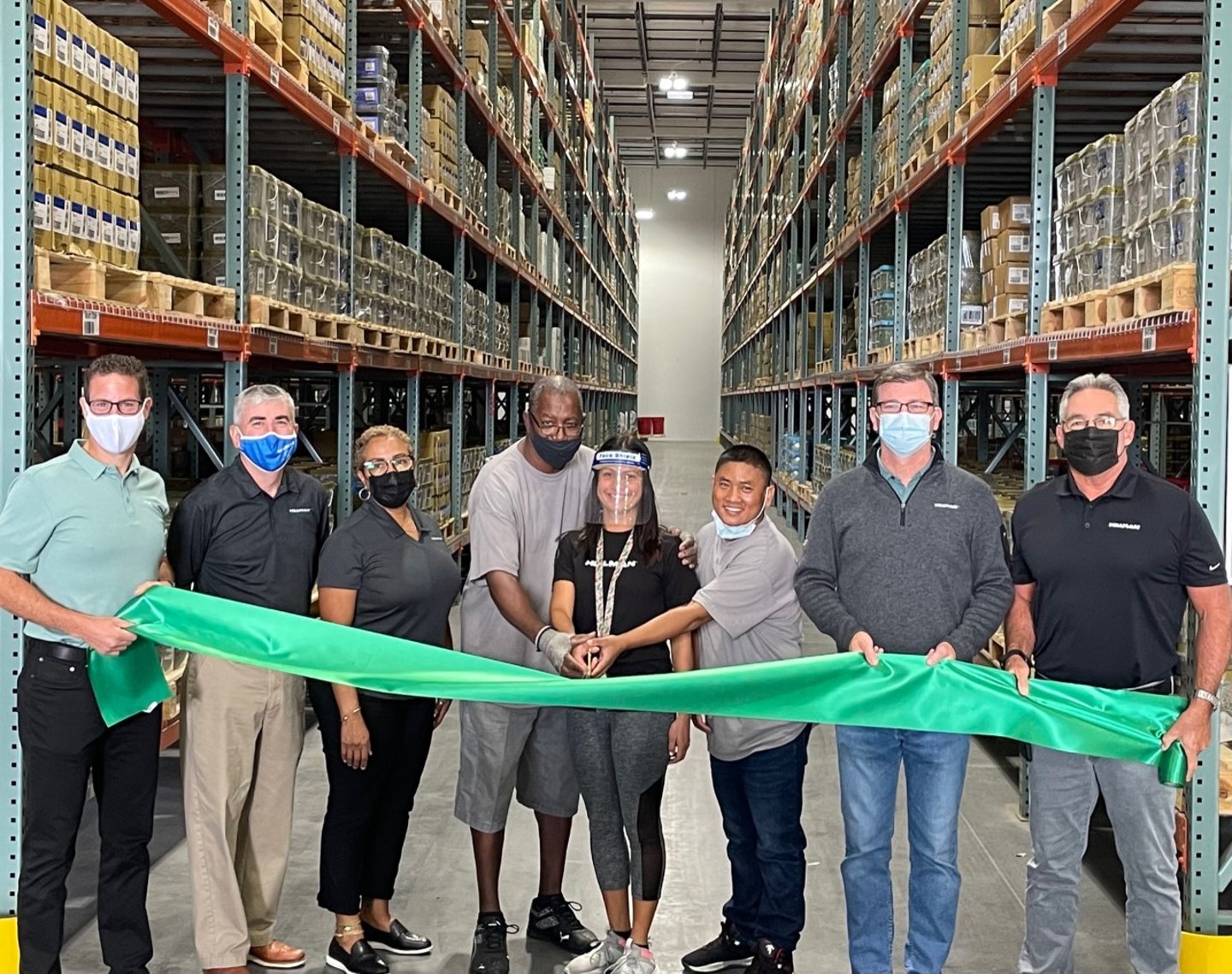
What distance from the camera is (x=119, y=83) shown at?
186 inches

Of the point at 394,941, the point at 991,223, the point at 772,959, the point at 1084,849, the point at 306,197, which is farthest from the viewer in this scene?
the point at 306,197

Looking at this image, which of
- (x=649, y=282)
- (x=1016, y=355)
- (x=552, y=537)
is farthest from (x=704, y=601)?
(x=649, y=282)

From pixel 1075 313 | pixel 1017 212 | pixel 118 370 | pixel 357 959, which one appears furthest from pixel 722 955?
pixel 1017 212

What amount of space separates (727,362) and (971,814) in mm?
29366

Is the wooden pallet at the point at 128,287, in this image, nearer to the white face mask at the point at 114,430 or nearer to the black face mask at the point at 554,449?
the white face mask at the point at 114,430

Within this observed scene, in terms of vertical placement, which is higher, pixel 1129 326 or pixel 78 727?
pixel 1129 326

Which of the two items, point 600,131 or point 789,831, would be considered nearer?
point 789,831

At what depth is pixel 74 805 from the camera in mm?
3639

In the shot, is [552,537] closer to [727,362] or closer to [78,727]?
[78,727]

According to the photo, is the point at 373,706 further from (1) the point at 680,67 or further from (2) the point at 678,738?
(1) the point at 680,67

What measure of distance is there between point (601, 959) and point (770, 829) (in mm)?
709

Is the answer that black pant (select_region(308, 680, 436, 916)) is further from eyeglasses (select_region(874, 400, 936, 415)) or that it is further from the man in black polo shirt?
the man in black polo shirt

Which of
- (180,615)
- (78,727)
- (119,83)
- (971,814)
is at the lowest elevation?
(971,814)

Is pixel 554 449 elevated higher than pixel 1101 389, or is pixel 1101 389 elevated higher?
pixel 1101 389
